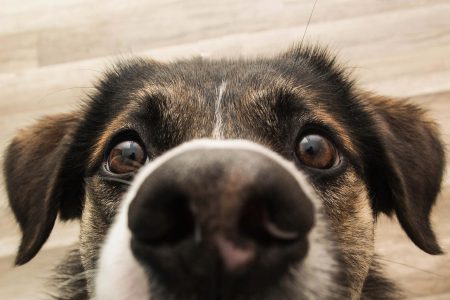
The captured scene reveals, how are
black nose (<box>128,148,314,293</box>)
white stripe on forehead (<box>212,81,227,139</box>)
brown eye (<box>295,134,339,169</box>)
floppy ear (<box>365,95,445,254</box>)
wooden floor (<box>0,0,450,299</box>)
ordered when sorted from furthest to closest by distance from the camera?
Answer: wooden floor (<box>0,0,450,299</box>) → floppy ear (<box>365,95,445,254</box>) → brown eye (<box>295,134,339,169</box>) → white stripe on forehead (<box>212,81,227,139</box>) → black nose (<box>128,148,314,293</box>)

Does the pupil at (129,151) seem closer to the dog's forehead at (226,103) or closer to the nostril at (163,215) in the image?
the dog's forehead at (226,103)

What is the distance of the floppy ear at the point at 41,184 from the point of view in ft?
5.95

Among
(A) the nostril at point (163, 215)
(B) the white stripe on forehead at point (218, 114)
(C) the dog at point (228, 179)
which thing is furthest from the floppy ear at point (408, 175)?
(A) the nostril at point (163, 215)

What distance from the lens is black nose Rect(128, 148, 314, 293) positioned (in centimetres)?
86

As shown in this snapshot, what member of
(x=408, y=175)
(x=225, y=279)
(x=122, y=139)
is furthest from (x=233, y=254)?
(x=408, y=175)

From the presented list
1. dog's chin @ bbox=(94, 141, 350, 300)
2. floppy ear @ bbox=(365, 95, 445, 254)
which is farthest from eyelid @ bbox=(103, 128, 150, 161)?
floppy ear @ bbox=(365, 95, 445, 254)

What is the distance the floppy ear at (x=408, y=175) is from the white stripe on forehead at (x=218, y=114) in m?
0.62

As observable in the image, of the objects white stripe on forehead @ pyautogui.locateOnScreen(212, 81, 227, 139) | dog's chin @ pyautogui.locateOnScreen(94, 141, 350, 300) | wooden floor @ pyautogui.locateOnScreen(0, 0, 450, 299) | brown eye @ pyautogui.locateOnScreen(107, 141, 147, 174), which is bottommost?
dog's chin @ pyautogui.locateOnScreen(94, 141, 350, 300)

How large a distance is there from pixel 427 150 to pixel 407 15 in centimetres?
189

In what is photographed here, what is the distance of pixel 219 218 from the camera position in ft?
2.79

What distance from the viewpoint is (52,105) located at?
341 centimetres

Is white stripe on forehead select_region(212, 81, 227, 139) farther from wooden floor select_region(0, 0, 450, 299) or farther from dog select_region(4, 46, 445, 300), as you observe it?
wooden floor select_region(0, 0, 450, 299)

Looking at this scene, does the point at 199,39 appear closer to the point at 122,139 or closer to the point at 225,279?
the point at 122,139

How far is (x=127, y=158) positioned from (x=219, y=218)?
0.76m
